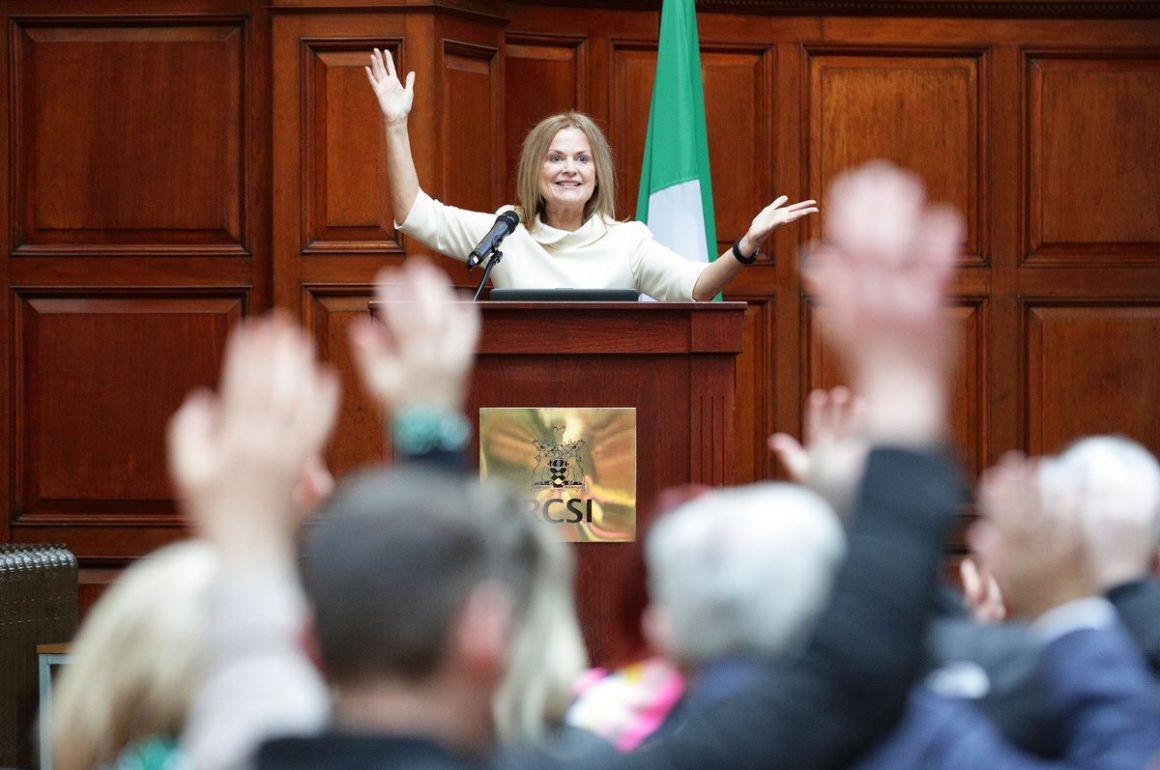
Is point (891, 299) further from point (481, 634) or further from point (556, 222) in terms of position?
point (556, 222)

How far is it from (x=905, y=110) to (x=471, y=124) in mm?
1714

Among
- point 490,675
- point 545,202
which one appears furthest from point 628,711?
point 545,202

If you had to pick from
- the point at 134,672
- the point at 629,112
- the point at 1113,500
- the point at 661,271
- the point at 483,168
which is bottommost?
the point at 134,672

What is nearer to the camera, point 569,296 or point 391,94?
point 569,296

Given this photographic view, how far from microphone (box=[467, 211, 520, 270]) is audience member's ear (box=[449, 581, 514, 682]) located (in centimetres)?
273

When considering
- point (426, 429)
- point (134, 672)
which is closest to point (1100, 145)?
point (426, 429)

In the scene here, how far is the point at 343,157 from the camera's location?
5863mm

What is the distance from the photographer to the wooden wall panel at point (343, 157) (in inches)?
230

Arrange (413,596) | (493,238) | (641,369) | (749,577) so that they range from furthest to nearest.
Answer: (493,238), (641,369), (749,577), (413,596)

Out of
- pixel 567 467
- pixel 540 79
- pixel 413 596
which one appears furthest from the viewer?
pixel 540 79

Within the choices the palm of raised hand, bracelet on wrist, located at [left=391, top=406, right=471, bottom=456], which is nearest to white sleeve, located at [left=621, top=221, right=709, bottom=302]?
the palm of raised hand

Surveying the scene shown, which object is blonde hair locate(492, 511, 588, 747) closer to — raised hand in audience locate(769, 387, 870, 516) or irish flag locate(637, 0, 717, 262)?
raised hand in audience locate(769, 387, 870, 516)

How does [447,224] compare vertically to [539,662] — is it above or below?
above

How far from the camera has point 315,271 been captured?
5.86 metres
